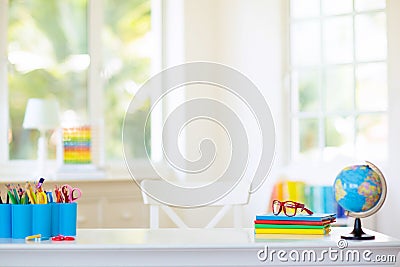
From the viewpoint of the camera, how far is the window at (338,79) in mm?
4336

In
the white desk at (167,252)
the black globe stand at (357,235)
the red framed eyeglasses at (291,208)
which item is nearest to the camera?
the white desk at (167,252)

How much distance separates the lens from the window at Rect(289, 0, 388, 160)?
4336 mm

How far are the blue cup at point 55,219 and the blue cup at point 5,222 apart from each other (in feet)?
0.48

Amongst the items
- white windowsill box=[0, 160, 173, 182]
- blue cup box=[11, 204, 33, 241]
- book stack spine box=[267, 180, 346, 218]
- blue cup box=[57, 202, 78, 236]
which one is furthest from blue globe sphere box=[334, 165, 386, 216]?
white windowsill box=[0, 160, 173, 182]

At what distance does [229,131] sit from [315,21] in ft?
3.14

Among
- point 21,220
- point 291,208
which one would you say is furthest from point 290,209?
point 21,220

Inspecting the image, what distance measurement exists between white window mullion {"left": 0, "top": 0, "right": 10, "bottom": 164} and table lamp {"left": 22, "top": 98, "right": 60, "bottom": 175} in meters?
0.21

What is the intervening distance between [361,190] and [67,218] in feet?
3.23

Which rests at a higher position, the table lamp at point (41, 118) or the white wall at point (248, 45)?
the white wall at point (248, 45)

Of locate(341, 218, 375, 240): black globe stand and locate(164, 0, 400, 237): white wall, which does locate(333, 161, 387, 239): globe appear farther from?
locate(164, 0, 400, 237): white wall

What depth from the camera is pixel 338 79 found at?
457cm

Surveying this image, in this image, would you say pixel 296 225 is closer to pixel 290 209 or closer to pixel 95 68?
pixel 290 209

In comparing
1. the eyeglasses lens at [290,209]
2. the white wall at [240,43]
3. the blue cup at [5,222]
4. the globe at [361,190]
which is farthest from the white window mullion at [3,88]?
the globe at [361,190]

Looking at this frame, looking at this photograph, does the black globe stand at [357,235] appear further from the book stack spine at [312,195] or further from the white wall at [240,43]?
the white wall at [240,43]
